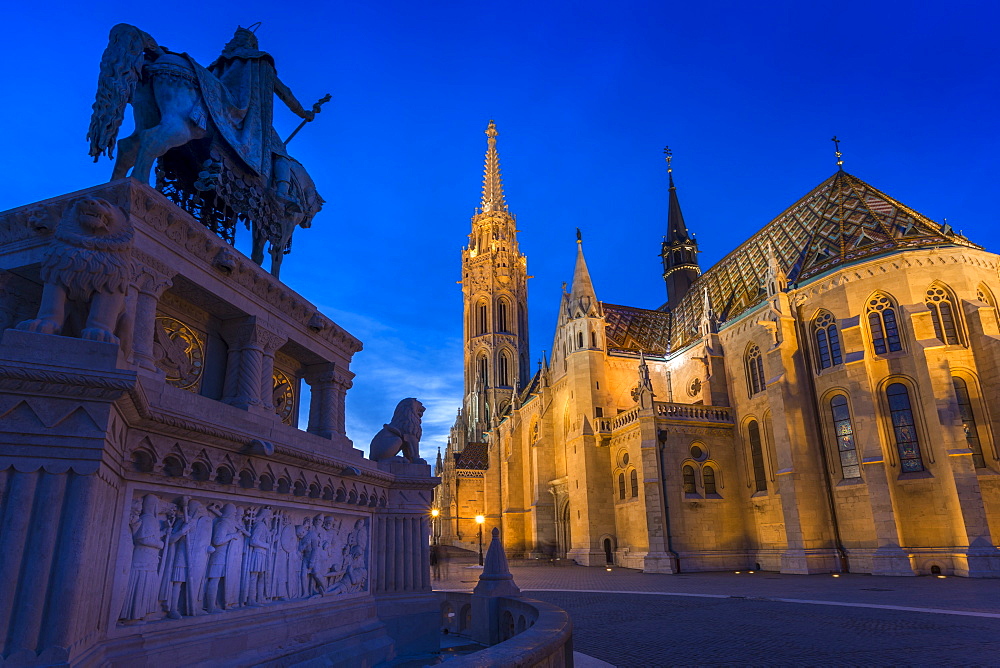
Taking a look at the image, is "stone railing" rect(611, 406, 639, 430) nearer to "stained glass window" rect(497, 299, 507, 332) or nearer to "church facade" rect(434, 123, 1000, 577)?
"church facade" rect(434, 123, 1000, 577)

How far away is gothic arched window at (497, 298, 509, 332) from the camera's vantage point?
71.8 metres

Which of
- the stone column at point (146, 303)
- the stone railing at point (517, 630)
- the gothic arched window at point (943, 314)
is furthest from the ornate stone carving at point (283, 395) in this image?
the gothic arched window at point (943, 314)

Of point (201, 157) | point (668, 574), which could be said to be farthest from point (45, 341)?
point (668, 574)

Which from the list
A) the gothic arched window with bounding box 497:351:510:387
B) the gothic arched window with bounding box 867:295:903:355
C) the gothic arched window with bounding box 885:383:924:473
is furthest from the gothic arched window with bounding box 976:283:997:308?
the gothic arched window with bounding box 497:351:510:387

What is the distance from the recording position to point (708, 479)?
29.4 meters

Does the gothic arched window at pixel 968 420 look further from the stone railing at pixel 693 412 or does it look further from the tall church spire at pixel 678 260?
the tall church spire at pixel 678 260

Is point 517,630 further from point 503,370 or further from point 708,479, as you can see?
point 503,370

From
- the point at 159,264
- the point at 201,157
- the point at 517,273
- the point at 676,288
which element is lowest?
the point at 159,264

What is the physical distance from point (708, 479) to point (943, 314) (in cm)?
1236

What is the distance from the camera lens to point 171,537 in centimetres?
501

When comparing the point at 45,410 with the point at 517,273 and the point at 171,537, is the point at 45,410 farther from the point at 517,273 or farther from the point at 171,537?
the point at 517,273

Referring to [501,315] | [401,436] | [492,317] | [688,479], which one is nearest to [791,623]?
[401,436]

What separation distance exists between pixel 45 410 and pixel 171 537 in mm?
1805

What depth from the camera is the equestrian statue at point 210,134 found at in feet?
21.4
